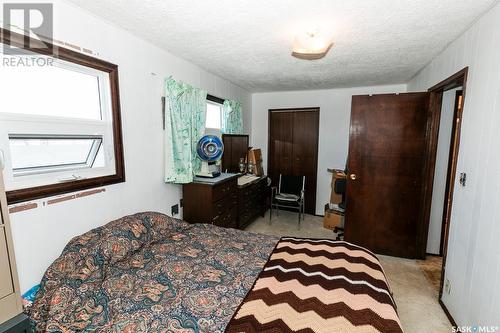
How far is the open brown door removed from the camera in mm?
2861

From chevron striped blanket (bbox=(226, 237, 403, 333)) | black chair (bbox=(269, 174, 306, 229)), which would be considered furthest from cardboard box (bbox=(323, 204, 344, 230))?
chevron striped blanket (bbox=(226, 237, 403, 333))

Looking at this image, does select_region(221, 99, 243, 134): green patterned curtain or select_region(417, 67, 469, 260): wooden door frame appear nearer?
select_region(417, 67, 469, 260): wooden door frame

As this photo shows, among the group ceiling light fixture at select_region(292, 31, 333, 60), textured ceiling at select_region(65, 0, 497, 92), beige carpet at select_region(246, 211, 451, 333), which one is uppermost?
textured ceiling at select_region(65, 0, 497, 92)

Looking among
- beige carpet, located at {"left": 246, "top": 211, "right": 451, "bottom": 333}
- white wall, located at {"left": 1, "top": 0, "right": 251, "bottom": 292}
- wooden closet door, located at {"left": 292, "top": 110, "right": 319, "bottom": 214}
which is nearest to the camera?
white wall, located at {"left": 1, "top": 0, "right": 251, "bottom": 292}

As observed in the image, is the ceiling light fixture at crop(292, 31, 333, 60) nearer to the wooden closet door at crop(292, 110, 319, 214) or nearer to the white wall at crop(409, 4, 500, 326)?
the white wall at crop(409, 4, 500, 326)

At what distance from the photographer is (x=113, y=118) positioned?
2.04 metres

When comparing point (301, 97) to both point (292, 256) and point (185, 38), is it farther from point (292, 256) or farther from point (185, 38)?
point (292, 256)

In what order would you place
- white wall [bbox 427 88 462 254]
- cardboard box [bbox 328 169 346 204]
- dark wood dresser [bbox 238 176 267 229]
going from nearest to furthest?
white wall [bbox 427 88 462 254] < dark wood dresser [bbox 238 176 267 229] < cardboard box [bbox 328 169 346 204]

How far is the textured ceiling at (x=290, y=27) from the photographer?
5.41ft

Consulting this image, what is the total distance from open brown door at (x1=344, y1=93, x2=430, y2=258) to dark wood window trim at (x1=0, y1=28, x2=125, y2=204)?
2.61m

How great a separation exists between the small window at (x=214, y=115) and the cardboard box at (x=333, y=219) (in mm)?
2263

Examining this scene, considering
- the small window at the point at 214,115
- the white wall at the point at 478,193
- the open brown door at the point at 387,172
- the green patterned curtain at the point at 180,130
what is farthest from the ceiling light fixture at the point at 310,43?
the small window at the point at 214,115

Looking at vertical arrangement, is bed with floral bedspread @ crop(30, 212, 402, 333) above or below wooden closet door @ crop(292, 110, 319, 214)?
below

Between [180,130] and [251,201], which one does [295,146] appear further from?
[180,130]
